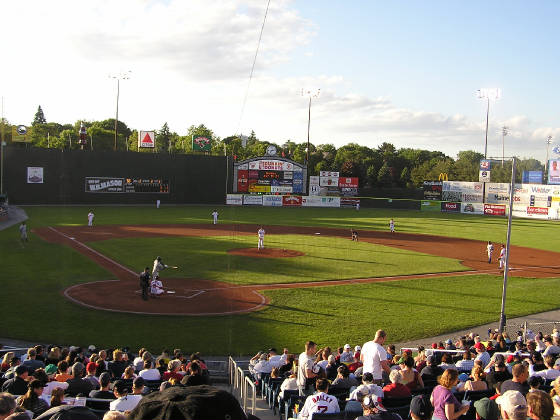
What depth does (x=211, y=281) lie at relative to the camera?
83.0 feet

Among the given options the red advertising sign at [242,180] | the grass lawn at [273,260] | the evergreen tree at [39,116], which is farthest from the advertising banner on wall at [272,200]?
the evergreen tree at [39,116]

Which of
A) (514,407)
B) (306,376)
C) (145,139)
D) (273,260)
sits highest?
(145,139)

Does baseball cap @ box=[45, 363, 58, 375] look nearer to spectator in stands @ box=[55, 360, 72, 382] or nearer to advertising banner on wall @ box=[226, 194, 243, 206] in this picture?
spectator in stands @ box=[55, 360, 72, 382]

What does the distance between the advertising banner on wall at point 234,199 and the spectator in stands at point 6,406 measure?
65324 mm

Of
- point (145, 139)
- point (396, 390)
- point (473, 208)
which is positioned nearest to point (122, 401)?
point (396, 390)

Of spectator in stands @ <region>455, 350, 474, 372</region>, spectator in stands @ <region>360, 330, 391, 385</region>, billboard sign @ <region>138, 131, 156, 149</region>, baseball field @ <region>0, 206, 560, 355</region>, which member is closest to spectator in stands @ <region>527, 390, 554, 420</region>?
spectator in stands @ <region>360, 330, 391, 385</region>

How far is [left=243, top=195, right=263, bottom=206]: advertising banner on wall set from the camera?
71.5 m

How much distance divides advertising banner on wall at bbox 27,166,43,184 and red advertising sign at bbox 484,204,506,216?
60880mm

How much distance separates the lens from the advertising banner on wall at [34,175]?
61531 millimetres

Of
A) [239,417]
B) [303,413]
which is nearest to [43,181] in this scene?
[303,413]

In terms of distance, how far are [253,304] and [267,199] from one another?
52.4m

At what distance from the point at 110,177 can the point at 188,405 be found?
221 feet

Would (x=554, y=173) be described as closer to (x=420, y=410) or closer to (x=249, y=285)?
(x=249, y=285)

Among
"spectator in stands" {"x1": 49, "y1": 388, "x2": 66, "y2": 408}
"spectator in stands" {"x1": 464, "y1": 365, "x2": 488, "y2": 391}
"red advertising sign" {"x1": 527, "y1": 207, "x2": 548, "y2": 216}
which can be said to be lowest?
"spectator in stands" {"x1": 464, "y1": 365, "x2": 488, "y2": 391}
